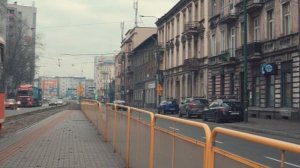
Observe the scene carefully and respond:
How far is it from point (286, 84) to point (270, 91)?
2675mm

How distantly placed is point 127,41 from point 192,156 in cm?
11022

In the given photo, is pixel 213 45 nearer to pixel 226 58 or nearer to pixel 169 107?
pixel 226 58

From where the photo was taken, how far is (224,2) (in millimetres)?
45469

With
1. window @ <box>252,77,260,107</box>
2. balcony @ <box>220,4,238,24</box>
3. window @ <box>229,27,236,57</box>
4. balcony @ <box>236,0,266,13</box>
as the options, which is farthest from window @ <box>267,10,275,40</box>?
window @ <box>229,27,236,57</box>

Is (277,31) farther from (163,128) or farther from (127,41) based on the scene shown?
(127,41)

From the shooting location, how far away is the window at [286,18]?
107 ft

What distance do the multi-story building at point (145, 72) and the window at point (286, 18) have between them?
43.7 meters

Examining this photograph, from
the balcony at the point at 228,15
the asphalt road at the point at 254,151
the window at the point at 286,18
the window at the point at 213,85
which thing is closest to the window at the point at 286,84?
the window at the point at 286,18

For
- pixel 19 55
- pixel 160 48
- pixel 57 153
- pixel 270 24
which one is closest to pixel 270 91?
pixel 270 24

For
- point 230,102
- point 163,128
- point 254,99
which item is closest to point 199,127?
point 163,128

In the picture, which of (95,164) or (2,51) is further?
(2,51)

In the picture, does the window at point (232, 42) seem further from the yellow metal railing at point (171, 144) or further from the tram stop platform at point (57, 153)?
the yellow metal railing at point (171, 144)

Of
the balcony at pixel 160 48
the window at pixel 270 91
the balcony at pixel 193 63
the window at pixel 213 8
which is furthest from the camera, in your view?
the balcony at pixel 160 48

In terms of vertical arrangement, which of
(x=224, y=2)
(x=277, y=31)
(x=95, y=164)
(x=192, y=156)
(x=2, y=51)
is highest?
(x=224, y=2)
